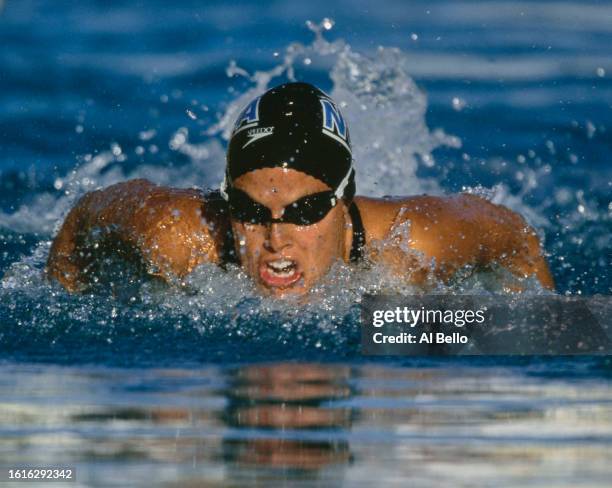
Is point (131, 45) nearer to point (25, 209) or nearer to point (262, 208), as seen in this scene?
point (25, 209)

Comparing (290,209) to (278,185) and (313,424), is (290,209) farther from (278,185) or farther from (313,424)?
(313,424)

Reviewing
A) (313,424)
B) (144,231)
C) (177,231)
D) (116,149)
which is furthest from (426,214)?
(116,149)

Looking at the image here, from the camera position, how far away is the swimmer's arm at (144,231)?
8031 mm

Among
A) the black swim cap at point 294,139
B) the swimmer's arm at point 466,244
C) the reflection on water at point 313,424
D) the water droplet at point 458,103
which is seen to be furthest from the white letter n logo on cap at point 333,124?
the water droplet at point 458,103

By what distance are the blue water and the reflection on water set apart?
0.02m

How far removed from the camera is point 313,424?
5434 mm

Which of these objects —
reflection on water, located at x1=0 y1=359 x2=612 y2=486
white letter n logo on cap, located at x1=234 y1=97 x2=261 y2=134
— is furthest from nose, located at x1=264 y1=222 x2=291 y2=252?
reflection on water, located at x1=0 y1=359 x2=612 y2=486

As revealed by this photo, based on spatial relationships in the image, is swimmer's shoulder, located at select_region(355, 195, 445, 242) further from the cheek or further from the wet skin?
the cheek

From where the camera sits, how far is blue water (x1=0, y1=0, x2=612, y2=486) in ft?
16.9

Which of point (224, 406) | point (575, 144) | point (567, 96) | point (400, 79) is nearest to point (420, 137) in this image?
point (400, 79)

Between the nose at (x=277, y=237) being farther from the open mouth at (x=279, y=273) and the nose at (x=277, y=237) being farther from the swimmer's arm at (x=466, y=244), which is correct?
the swimmer's arm at (x=466, y=244)

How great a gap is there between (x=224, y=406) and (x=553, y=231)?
492 cm

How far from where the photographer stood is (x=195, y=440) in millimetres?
5203

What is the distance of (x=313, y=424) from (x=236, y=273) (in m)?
2.37
